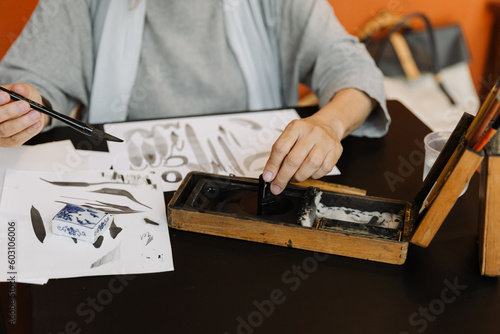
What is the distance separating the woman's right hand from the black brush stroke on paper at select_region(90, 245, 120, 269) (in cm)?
32

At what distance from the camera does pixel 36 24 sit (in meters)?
1.12

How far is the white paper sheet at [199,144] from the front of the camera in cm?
93

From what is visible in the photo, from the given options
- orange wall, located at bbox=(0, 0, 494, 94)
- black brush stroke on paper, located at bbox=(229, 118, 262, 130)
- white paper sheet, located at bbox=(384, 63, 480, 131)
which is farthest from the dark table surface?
orange wall, located at bbox=(0, 0, 494, 94)

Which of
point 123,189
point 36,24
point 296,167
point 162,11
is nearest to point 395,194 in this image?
point 296,167

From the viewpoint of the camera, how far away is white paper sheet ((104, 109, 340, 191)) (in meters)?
0.93

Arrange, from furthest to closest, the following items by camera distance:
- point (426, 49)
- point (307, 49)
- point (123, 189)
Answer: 1. point (426, 49)
2. point (307, 49)
3. point (123, 189)

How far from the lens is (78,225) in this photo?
0.70 meters

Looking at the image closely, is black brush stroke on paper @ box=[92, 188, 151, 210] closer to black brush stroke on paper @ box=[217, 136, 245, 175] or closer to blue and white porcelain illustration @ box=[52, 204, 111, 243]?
blue and white porcelain illustration @ box=[52, 204, 111, 243]

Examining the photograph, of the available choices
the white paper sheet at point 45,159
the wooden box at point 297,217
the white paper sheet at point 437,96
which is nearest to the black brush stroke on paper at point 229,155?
the wooden box at point 297,217

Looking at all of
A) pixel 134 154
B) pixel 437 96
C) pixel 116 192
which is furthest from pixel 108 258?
pixel 437 96

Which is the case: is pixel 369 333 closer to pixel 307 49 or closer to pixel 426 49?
pixel 307 49

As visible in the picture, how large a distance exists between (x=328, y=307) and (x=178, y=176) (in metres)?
0.39

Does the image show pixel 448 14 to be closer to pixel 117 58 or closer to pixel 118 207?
pixel 117 58

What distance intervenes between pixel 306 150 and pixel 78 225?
0.36 metres
